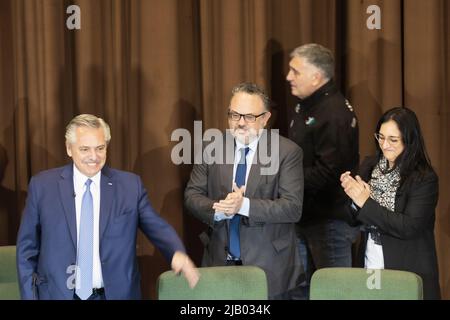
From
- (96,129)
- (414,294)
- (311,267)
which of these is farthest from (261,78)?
(414,294)

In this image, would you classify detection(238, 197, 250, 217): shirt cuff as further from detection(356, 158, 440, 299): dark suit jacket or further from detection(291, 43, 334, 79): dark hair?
detection(291, 43, 334, 79): dark hair

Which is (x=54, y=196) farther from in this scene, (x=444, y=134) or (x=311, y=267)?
(x=444, y=134)

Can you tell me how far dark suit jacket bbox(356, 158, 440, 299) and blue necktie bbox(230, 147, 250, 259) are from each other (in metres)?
0.60

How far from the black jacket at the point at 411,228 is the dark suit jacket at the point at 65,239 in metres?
0.99

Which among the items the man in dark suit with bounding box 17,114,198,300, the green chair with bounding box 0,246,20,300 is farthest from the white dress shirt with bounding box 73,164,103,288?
the green chair with bounding box 0,246,20,300

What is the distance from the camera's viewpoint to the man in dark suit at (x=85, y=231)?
3590mm

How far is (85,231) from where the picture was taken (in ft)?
12.0

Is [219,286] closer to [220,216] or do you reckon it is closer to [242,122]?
[220,216]

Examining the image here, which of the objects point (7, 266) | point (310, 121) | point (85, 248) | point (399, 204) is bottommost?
point (7, 266)

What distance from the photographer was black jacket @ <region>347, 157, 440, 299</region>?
395 cm

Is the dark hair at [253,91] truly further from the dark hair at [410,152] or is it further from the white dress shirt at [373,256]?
the white dress shirt at [373,256]

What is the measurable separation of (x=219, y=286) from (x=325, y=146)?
1.17 m

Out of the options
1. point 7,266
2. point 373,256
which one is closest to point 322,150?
point 373,256

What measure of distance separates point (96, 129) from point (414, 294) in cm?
155
